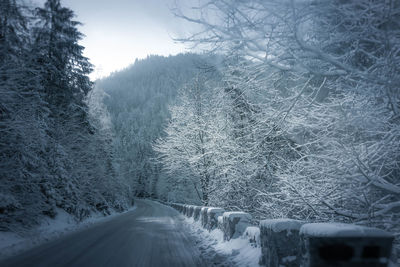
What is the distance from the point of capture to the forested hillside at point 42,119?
9594mm

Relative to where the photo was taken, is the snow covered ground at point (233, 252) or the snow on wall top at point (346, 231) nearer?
the snow on wall top at point (346, 231)

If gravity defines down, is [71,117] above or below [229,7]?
above

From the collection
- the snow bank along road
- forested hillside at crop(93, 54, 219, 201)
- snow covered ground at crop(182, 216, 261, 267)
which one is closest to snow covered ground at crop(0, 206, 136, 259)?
the snow bank along road

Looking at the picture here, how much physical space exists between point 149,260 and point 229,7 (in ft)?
18.1

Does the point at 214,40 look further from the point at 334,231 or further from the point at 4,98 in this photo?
the point at 4,98

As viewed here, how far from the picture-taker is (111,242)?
352 inches

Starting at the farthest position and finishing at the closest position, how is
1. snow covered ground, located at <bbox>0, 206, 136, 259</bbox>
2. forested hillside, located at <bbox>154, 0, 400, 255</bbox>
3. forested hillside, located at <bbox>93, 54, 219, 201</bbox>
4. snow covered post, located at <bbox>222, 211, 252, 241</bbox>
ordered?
forested hillside, located at <bbox>93, 54, 219, 201</bbox> < snow covered ground, located at <bbox>0, 206, 136, 259</bbox> < snow covered post, located at <bbox>222, 211, 252, 241</bbox> < forested hillside, located at <bbox>154, 0, 400, 255</bbox>

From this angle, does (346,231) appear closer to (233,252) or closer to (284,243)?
(284,243)

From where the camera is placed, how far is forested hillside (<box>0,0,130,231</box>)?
9.59 m

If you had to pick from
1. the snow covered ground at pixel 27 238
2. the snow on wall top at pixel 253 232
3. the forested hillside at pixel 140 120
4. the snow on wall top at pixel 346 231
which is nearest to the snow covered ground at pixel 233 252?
the snow on wall top at pixel 253 232

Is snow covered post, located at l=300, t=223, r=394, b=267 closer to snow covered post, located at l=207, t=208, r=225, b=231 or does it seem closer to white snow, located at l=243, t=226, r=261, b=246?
white snow, located at l=243, t=226, r=261, b=246

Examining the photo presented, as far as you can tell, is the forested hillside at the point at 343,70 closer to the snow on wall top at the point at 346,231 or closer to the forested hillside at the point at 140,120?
the snow on wall top at the point at 346,231

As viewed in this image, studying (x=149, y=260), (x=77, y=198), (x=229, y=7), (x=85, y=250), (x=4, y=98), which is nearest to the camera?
(x=229, y=7)

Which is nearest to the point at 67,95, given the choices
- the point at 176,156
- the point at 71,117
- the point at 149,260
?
the point at 71,117
